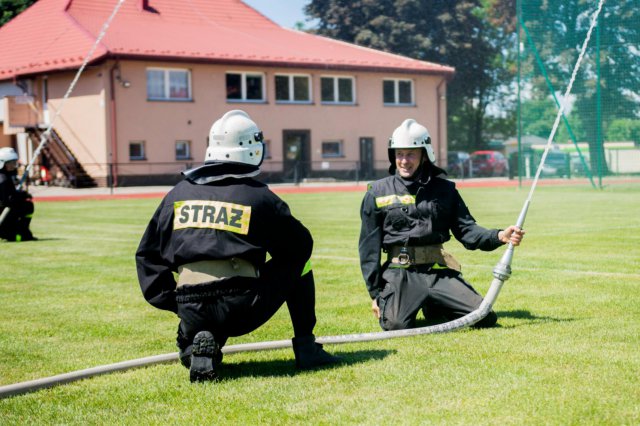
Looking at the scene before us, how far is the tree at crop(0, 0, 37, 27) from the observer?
60.2 m

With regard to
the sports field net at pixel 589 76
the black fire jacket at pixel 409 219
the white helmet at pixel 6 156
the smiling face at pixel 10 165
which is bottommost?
the black fire jacket at pixel 409 219

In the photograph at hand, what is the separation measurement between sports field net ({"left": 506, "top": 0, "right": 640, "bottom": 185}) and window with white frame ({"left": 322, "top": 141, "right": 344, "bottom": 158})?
2075cm

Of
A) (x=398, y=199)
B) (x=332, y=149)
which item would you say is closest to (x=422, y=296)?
(x=398, y=199)

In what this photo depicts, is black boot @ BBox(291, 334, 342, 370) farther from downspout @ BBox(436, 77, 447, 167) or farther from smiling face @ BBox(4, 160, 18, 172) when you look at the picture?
downspout @ BBox(436, 77, 447, 167)

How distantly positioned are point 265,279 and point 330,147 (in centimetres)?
4714

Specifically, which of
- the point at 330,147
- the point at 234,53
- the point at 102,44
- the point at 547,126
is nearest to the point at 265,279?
the point at 547,126

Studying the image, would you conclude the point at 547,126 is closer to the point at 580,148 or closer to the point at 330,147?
the point at 580,148

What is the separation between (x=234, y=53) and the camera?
4859cm

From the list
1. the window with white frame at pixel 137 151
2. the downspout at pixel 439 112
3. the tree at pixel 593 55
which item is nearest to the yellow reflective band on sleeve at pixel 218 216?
the tree at pixel 593 55

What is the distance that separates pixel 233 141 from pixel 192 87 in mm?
42296

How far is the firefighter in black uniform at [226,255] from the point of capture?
593 cm

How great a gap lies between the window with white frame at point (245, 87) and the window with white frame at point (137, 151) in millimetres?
5409

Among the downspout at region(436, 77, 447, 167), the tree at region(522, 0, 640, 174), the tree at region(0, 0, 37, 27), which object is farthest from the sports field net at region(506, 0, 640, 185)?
the tree at region(0, 0, 37, 27)

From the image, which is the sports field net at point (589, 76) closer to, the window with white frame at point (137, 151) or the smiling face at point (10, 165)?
the smiling face at point (10, 165)
